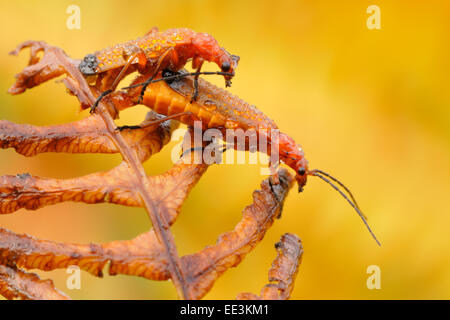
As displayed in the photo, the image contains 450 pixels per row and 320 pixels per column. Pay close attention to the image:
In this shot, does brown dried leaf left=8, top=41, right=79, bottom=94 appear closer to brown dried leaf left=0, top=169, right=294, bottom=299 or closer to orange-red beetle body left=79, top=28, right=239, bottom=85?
orange-red beetle body left=79, top=28, right=239, bottom=85

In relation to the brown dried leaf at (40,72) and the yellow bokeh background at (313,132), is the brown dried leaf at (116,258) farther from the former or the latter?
the yellow bokeh background at (313,132)

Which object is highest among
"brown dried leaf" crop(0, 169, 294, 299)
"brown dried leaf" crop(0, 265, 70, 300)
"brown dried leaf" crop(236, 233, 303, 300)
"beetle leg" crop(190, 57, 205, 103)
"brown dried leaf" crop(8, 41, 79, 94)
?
"brown dried leaf" crop(8, 41, 79, 94)

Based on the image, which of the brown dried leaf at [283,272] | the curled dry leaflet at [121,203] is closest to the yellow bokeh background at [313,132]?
the curled dry leaflet at [121,203]

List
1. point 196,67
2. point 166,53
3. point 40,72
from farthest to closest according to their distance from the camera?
point 196,67 < point 166,53 < point 40,72

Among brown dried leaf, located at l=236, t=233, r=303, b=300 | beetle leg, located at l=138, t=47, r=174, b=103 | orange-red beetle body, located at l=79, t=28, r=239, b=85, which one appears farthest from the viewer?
orange-red beetle body, located at l=79, t=28, r=239, b=85

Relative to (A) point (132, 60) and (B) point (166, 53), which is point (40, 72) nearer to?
(A) point (132, 60)

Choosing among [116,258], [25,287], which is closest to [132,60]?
[116,258]

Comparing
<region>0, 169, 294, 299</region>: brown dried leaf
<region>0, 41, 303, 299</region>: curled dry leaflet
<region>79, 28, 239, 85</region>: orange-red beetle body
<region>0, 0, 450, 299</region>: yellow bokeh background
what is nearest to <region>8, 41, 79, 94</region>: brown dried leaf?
<region>0, 41, 303, 299</region>: curled dry leaflet
